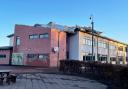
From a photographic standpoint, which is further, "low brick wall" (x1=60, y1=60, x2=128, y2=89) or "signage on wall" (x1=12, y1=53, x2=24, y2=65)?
"signage on wall" (x1=12, y1=53, x2=24, y2=65)

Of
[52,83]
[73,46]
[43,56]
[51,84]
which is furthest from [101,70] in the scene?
[73,46]

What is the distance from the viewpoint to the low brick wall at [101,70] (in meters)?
11.8

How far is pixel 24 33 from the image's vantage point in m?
44.3

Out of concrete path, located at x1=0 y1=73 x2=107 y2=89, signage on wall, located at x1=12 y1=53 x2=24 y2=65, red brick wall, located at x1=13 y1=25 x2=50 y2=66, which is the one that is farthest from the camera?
signage on wall, located at x1=12 y1=53 x2=24 y2=65

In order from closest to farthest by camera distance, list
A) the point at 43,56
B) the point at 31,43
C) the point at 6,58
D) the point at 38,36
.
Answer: the point at 43,56
the point at 38,36
the point at 31,43
the point at 6,58

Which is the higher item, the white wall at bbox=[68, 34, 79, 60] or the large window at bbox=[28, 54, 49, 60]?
the white wall at bbox=[68, 34, 79, 60]

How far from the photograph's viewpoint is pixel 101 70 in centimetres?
1884

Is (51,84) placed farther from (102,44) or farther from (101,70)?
(102,44)

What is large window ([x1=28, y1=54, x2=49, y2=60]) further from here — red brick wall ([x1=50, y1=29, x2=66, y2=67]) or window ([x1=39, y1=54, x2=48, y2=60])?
red brick wall ([x1=50, y1=29, x2=66, y2=67])

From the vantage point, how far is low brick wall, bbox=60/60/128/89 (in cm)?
1181

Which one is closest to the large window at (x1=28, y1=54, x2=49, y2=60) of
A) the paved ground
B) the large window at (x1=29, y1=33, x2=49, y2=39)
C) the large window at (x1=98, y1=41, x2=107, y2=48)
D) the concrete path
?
the large window at (x1=29, y1=33, x2=49, y2=39)

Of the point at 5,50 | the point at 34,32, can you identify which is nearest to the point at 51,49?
the point at 34,32

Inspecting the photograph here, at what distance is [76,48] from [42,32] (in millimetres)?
7382

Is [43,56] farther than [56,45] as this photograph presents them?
No
